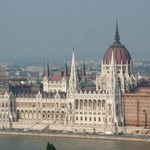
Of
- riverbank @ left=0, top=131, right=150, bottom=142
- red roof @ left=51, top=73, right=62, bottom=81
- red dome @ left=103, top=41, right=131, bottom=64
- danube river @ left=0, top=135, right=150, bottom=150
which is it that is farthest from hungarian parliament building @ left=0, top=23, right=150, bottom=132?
danube river @ left=0, top=135, right=150, bottom=150

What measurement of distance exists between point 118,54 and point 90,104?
684 cm

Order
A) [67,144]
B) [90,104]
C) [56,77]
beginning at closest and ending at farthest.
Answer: [67,144] → [90,104] → [56,77]

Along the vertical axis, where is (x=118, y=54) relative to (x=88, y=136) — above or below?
above

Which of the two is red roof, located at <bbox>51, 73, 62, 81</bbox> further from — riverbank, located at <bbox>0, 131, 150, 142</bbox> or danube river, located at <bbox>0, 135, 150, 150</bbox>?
danube river, located at <bbox>0, 135, 150, 150</bbox>

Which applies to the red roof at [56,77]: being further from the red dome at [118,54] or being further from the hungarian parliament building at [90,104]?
the red dome at [118,54]

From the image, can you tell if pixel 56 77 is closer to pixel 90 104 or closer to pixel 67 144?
pixel 90 104

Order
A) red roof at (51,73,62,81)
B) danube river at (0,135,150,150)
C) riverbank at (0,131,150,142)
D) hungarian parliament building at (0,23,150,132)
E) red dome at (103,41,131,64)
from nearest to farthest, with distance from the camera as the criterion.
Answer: danube river at (0,135,150,150) < riverbank at (0,131,150,142) < hungarian parliament building at (0,23,150,132) < red dome at (103,41,131,64) < red roof at (51,73,62,81)

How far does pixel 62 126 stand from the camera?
229ft

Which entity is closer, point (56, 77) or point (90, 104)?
point (90, 104)

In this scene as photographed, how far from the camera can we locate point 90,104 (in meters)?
68.6

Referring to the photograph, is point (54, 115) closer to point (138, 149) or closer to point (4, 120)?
point (4, 120)

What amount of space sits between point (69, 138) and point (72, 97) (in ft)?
20.1

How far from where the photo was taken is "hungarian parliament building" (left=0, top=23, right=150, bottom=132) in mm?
67562

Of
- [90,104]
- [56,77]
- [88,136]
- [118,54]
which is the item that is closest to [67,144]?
[88,136]
